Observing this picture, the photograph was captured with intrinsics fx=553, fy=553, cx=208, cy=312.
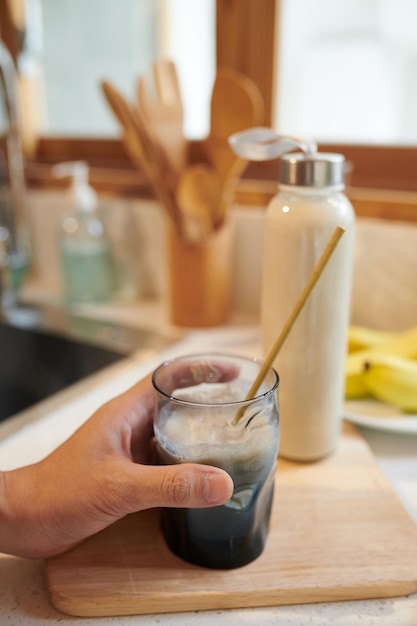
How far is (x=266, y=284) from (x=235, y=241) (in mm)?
392

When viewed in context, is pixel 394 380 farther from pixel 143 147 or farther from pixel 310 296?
pixel 143 147

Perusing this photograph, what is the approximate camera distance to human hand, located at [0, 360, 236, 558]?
370 millimetres

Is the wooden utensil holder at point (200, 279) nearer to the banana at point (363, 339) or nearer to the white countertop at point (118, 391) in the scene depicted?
the white countertop at point (118, 391)

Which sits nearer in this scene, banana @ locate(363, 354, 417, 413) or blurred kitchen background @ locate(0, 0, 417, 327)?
banana @ locate(363, 354, 417, 413)

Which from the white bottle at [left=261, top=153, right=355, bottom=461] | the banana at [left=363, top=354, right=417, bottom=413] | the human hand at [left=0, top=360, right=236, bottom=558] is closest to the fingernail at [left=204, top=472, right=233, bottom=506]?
the human hand at [left=0, top=360, right=236, bottom=558]

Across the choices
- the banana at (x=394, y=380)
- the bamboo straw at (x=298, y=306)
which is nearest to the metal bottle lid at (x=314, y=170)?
the bamboo straw at (x=298, y=306)

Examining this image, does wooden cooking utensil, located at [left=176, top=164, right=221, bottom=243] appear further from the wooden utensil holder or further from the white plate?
the white plate

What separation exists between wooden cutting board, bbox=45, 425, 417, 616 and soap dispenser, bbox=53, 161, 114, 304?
1.99 ft

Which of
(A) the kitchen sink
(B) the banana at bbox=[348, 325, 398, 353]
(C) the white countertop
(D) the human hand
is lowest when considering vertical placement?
(A) the kitchen sink

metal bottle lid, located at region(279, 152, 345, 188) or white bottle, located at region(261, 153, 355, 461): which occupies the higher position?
metal bottle lid, located at region(279, 152, 345, 188)

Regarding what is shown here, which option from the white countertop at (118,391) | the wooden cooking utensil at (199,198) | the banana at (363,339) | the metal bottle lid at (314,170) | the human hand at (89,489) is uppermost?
the metal bottle lid at (314,170)

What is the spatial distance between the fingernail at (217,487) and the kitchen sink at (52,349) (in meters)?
0.45

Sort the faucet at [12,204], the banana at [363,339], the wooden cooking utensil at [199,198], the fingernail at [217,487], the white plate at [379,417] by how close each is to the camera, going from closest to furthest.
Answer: the fingernail at [217,487]
the white plate at [379,417]
the banana at [363,339]
the wooden cooking utensil at [199,198]
the faucet at [12,204]

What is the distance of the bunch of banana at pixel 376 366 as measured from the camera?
23.5 inches
